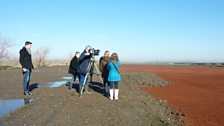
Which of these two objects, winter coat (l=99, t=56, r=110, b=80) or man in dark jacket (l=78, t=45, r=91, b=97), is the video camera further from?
winter coat (l=99, t=56, r=110, b=80)

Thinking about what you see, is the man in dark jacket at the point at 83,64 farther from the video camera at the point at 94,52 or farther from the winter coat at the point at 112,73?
the winter coat at the point at 112,73

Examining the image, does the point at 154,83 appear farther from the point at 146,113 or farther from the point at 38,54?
the point at 38,54

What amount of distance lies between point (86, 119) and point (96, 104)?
216 cm

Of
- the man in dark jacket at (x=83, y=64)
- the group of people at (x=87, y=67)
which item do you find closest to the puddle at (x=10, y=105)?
the group of people at (x=87, y=67)

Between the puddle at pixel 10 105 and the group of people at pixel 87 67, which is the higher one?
the group of people at pixel 87 67

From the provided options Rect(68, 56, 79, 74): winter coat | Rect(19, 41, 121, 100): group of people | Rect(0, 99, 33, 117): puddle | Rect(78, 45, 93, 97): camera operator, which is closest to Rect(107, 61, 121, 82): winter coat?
Rect(19, 41, 121, 100): group of people

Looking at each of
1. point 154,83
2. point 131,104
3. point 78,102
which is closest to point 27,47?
point 78,102

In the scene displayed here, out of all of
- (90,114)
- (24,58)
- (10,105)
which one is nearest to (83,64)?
(24,58)

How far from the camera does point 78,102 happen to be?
10.6 m

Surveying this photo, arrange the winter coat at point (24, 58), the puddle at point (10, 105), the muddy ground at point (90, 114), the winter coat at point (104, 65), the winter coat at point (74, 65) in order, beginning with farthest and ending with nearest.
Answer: the winter coat at point (74, 65) < the winter coat at point (104, 65) < the winter coat at point (24, 58) < the puddle at point (10, 105) < the muddy ground at point (90, 114)

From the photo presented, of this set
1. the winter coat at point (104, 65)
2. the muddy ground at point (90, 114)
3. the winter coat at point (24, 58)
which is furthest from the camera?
the winter coat at point (104, 65)

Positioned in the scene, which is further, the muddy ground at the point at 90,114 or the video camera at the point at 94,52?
the video camera at the point at 94,52

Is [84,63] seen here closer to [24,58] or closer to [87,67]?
[87,67]

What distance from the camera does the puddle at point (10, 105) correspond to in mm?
9538
